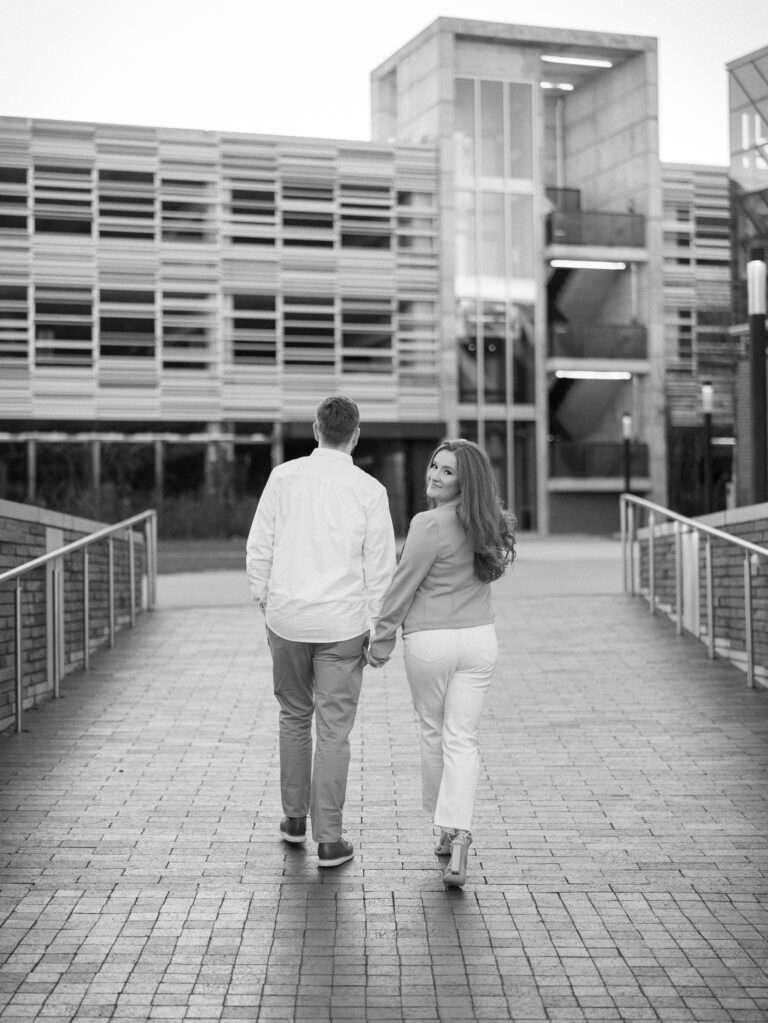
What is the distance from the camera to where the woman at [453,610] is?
578cm

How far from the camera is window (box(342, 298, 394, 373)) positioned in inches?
1686

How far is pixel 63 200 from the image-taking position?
41.0 metres

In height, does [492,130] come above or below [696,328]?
above

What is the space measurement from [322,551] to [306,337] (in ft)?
121

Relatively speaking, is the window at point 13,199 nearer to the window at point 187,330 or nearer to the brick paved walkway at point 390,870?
the window at point 187,330

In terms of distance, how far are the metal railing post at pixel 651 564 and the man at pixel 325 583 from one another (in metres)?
9.11

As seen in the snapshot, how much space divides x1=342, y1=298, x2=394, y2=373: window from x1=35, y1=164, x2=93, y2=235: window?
23.8 ft

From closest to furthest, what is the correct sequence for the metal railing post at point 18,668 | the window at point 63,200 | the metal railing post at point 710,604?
1. the metal railing post at point 18,668
2. the metal railing post at point 710,604
3. the window at point 63,200

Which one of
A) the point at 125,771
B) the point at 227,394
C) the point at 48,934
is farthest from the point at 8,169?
the point at 48,934

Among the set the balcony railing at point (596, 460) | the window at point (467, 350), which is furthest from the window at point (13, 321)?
the balcony railing at point (596, 460)

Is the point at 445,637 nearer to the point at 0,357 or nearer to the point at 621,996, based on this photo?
the point at 621,996

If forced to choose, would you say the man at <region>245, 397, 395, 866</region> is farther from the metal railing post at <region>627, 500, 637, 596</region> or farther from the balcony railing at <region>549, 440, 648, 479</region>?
the balcony railing at <region>549, 440, 648, 479</region>

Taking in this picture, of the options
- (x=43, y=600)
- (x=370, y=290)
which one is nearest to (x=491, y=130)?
(x=370, y=290)

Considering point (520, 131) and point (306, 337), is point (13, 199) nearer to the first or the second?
point (306, 337)
